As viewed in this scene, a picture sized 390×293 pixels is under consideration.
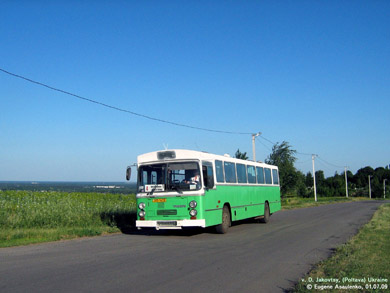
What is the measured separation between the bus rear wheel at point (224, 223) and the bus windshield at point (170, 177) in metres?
2.22

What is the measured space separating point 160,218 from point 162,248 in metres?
2.94

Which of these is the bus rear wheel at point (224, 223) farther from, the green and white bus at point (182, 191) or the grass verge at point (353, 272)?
the grass verge at point (353, 272)

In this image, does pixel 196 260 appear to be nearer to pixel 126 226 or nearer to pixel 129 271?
pixel 129 271

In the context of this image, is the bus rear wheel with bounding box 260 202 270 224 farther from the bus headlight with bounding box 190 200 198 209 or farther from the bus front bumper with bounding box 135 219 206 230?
the bus headlight with bounding box 190 200 198 209

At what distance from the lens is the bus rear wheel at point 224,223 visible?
52.6ft

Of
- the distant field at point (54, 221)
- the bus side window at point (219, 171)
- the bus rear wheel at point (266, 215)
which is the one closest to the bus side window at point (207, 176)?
the bus side window at point (219, 171)

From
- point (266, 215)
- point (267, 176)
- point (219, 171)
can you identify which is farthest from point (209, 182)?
point (267, 176)

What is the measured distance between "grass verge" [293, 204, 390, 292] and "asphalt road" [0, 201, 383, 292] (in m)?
0.43

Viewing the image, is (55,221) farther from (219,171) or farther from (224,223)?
(219,171)

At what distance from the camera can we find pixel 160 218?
1495 centimetres

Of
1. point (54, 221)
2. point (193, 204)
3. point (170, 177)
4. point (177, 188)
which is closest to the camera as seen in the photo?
point (193, 204)

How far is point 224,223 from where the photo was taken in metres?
16.3

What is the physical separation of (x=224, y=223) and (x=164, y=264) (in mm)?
7176

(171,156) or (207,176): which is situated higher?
(171,156)
